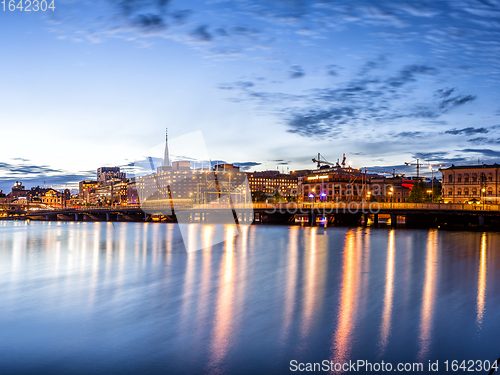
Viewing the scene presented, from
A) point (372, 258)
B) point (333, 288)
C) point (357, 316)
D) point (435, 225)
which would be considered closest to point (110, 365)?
point (357, 316)

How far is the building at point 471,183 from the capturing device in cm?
11712

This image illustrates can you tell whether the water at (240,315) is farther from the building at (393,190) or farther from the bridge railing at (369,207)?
the building at (393,190)

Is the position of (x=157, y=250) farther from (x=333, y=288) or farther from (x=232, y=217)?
(x=232, y=217)

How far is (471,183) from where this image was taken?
403 ft

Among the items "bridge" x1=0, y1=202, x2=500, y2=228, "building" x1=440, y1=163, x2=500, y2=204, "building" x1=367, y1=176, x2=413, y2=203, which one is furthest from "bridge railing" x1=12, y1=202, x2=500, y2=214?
"building" x1=367, y1=176, x2=413, y2=203

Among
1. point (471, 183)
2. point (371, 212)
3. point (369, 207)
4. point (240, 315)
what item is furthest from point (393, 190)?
point (240, 315)

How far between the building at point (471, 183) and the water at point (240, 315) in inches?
3880

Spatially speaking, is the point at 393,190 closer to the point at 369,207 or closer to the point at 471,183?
the point at 471,183

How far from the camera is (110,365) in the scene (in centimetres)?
1141

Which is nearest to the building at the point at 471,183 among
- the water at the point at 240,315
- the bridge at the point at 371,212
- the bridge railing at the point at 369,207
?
the bridge at the point at 371,212

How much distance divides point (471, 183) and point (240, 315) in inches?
4932

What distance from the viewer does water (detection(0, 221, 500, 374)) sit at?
Result: 39.1 ft

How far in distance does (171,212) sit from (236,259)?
87.8 metres

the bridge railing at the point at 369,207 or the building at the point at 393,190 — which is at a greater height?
the building at the point at 393,190
